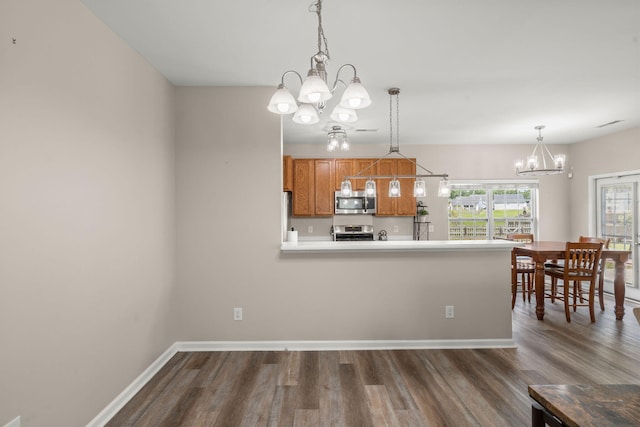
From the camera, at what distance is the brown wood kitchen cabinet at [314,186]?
575cm

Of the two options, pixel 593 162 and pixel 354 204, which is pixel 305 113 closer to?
pixel 354 204

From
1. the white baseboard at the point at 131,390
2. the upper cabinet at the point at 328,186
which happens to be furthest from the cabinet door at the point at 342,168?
the white baseboard at the point at 131,390

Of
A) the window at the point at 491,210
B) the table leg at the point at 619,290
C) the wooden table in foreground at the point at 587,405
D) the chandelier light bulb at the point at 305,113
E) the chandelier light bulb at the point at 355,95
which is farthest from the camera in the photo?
the window at the point at 491,210

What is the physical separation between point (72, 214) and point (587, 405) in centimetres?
238

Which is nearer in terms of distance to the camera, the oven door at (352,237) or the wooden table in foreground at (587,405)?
the wooden table in foreground at (587,405)

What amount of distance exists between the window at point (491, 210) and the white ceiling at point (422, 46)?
235 centimetres

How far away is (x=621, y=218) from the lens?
5.29m

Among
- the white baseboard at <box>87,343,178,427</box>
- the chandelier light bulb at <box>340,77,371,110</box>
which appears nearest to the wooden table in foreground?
the chandelier light bulb at <box>340,77,371,110</box>

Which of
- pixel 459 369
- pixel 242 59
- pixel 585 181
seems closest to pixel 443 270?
pixel 459 369

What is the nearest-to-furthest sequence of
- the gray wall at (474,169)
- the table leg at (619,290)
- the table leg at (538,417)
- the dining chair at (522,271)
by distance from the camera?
1. the table leg at (538,417)
2. the table leg at (619,290)
3. the dining chair at (522,271)
4. the gray wall at (474,169)

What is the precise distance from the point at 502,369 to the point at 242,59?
3.24 meters

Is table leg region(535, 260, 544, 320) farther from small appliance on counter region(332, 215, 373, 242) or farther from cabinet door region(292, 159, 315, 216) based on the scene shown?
cabinet door region(292, 159, 315, 216)

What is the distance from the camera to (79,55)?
6.37 feet

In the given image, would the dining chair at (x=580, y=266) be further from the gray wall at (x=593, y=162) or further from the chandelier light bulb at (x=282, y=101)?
the chandelier light bulb at (x=282, y=101)
